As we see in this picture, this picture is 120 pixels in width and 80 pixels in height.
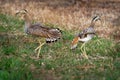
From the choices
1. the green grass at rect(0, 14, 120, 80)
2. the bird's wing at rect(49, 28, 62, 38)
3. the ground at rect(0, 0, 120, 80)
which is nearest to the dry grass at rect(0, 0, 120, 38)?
the ground at rect(0, 0, 120, 80)

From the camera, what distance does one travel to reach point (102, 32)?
14.5 meters

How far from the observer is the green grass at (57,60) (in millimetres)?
9234

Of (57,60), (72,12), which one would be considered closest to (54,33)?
(57,60)

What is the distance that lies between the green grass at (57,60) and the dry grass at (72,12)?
216 cm

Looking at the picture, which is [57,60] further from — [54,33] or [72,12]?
[72,12]

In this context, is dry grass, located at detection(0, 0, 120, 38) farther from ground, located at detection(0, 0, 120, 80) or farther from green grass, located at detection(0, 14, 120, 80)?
green grass, located at detection(0, 14, 120, 80)

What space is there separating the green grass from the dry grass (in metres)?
2.16

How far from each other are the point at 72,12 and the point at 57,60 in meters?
8.50

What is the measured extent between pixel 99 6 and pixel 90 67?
1200 cm

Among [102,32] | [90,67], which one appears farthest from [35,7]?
[90,67]

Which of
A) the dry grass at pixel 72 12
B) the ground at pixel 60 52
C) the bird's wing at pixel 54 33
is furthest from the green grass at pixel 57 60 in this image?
the dry grass at pixel 72 12

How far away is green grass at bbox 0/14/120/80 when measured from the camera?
9.23 meters

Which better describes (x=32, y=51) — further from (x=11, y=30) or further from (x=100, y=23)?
(x=100, y=23)

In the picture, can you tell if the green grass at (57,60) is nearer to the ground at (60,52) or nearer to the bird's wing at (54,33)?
the ground at (60,52)
